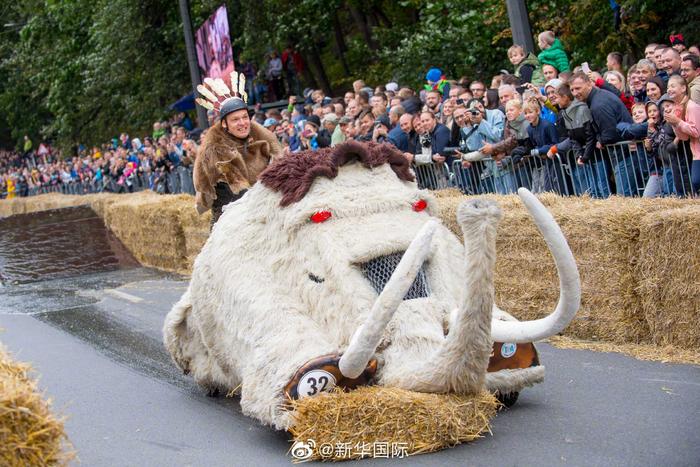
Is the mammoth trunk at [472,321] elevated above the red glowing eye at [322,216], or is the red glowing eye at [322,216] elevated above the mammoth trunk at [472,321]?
the red glowing eye at [322,216]

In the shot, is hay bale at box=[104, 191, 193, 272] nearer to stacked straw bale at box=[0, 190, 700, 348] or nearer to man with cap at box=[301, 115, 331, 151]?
man with cap at box=[301, 115, 331, 151]

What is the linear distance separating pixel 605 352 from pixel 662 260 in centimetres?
95

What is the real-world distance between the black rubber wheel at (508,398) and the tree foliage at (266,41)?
935 centimetres

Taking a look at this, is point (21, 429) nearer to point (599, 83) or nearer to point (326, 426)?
point (326, 426)

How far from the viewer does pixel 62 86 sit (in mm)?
37281

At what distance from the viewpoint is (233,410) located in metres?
7.97

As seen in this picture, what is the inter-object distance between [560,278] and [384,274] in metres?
1.53

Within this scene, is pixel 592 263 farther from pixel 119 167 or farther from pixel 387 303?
pixel 119 167

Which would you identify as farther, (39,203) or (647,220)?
(39,203)

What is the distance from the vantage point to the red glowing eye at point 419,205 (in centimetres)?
721

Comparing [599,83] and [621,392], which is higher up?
[599,83]

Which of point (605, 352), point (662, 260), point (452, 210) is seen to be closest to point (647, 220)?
point (662, 260)

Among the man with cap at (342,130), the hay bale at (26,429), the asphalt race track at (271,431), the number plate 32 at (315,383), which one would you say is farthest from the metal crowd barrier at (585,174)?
the hay bale at (26,429)

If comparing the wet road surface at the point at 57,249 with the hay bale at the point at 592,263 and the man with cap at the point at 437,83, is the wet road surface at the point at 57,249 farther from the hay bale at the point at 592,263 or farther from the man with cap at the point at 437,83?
the hay bale at the point at 592,263
